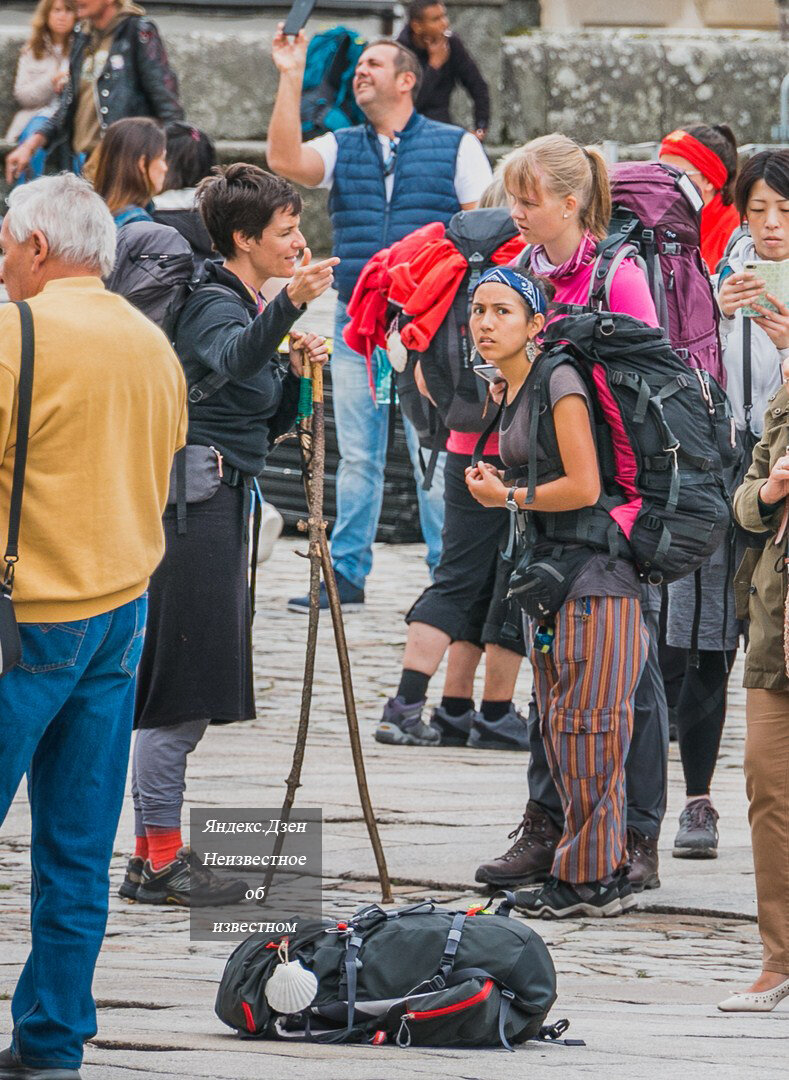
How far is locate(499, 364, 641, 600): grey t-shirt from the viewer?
5.22 m

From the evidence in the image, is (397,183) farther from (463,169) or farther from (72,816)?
(72,816)

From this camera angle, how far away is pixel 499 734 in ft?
25.0

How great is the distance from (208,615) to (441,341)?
156 centimetres

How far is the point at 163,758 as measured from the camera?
18.4 ft

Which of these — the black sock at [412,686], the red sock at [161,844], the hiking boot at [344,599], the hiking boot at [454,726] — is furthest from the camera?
the hiking boot at [344,599]

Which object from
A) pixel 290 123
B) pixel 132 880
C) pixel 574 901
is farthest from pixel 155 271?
pixel 290 123

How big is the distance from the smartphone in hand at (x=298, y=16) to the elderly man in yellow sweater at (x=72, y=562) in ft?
11.4

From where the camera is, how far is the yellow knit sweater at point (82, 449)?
146 inches

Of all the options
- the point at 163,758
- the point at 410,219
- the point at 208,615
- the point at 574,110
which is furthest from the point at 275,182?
the point at 574,110

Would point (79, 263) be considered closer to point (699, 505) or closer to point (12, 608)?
point (12, 608)

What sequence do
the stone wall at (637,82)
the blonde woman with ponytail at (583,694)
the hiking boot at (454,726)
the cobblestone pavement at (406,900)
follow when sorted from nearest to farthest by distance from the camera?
the cobblestone pavement at (406,900)
the blonde woman with ponytail at (583,694)
the hiking boot at (454,726)
the stone wall at (637,82)

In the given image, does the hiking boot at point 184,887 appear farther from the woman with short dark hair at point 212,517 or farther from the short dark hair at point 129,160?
the short dark hair at point 129,160

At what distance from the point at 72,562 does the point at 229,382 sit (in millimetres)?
1799

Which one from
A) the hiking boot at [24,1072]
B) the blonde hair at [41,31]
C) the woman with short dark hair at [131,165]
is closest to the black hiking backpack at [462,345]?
the woman with short dark hair at [131,165]
